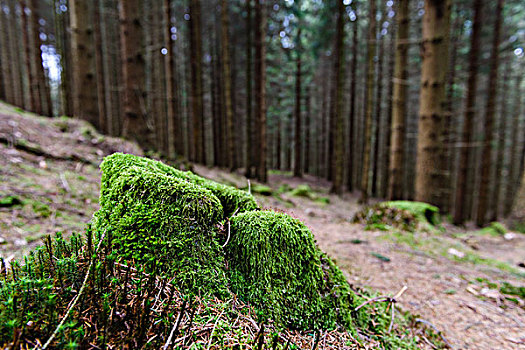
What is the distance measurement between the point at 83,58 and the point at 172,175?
8.28m

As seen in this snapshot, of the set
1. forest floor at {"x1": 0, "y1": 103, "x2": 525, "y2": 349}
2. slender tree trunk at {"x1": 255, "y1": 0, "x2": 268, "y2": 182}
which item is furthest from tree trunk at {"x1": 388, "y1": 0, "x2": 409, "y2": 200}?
slender tree trunk at {"x1": 255, "y1": 0, "x2": 268, "y2": 182}

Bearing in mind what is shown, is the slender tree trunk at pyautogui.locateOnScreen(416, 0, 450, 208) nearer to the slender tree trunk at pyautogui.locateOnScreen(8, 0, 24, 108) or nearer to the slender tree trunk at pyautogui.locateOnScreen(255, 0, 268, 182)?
→ the slender tree trunk at pyautogui.locateOnScreen(255, 0, 268, 182)

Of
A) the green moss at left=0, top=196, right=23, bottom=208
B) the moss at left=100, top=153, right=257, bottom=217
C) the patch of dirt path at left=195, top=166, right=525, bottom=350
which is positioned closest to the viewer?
the moss at left=100, top=153, right=257, bottom=217

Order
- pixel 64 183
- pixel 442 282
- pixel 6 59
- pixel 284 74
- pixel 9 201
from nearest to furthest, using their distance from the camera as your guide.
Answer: pixel 442 282 → pixel 9 201 → pixel 64 183 → pixel 6 59 → pixel 284 74

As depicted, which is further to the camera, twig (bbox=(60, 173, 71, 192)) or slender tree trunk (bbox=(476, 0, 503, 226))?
slender tree trunk (bbox=(476, 0, 503, 226))

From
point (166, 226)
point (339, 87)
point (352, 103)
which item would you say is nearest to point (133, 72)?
point (166, 226)

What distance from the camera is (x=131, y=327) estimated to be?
4.17 ft

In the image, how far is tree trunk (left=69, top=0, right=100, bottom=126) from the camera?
7887 mm

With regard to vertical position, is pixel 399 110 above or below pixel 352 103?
below

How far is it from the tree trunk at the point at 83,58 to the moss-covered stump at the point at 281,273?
8575 mm

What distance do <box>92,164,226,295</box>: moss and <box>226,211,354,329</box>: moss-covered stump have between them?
167 mm

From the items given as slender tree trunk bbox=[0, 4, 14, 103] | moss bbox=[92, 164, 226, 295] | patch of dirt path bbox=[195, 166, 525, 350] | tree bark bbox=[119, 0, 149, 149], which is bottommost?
patch of dirt path bbox=[195, 166, 525, 350]

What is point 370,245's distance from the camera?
5.00 meters

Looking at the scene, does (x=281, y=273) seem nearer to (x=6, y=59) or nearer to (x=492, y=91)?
(x=492, y=91)
